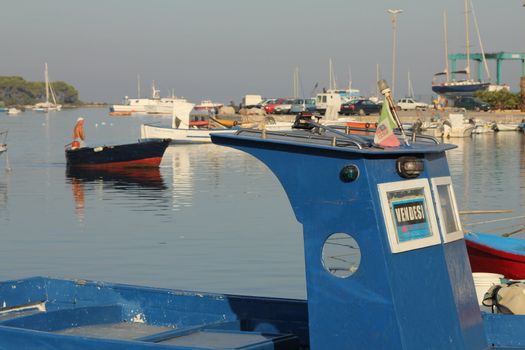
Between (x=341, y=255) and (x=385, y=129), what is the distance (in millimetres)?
960

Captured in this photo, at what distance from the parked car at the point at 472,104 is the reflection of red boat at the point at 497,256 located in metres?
82.9

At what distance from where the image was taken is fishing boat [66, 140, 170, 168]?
142ft

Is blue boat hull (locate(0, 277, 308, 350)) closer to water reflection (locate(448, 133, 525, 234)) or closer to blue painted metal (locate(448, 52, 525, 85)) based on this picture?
water reflection (locate(448, 133, 525, 234))

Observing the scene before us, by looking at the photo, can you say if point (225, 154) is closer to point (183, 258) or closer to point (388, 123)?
point (183, 258)

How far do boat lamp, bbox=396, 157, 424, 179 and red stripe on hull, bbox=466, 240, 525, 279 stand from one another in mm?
9138

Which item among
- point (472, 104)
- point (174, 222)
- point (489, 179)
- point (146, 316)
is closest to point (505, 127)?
point (472, 104)

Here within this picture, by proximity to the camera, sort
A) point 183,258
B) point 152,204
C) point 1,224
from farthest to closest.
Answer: point 152,204
point 1,224
point 183,258

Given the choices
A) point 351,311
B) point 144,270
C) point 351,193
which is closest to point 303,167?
point 351,193

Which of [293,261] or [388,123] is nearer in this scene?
[388,123]

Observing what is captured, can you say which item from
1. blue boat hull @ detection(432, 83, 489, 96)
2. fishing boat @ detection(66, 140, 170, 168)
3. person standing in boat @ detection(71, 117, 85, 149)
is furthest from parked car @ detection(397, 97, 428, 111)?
person standing in boat @ detection(71, 117, 85, 149)

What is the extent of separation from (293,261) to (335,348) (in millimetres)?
12216

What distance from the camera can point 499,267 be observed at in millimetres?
16562

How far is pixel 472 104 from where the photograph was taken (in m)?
104

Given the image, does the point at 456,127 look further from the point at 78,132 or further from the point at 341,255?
the point at 341,255
